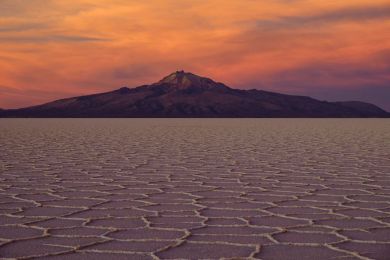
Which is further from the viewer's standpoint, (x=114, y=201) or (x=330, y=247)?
(x=114, y=201)

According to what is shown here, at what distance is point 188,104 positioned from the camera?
153000mm

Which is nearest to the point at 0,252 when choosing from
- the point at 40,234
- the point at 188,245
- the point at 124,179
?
the point at 40,234

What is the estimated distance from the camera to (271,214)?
3.92 meters

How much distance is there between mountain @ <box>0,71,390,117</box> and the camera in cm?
14638

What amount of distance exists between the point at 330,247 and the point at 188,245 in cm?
62

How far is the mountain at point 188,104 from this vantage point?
146375 mm

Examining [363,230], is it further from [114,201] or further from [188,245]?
[114,201]

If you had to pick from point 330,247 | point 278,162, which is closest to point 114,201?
point 330,247

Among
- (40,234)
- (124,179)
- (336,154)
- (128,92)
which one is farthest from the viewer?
(128,92)

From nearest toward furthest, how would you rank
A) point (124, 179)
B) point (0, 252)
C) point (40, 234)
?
point (0, 252), point (40, 234), point (124, 179)

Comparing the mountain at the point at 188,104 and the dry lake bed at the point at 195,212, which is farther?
the mountain at the point at 188,104

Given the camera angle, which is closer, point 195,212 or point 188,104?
point 195,212

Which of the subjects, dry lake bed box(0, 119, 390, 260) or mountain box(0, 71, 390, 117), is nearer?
dry lake bed box(0, 119, 390, 260)

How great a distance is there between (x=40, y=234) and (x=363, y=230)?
1603 mm
